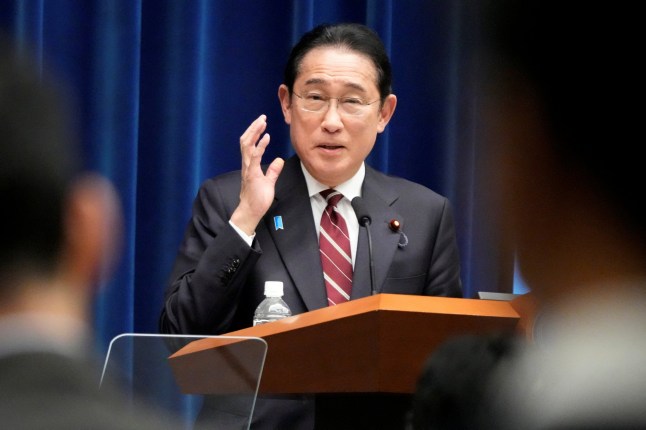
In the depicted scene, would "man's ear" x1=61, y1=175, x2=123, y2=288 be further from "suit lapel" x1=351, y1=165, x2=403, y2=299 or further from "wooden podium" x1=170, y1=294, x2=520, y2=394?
"suit lapel" x1=351, y1=165, x2=403, y2=299

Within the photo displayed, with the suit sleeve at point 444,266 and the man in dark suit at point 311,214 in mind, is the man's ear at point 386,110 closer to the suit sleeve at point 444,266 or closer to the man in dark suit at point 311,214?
the man in dark suit at point 311,214

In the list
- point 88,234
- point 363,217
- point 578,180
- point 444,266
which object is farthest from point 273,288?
point 578,180

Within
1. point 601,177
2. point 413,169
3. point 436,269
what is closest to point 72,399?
point 601,177

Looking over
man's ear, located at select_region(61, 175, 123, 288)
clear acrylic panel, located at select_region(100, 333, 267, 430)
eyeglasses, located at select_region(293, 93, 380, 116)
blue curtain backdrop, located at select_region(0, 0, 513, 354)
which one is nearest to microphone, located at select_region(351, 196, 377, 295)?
eyeglasses, located at select_region(293, 93, 380, 116)

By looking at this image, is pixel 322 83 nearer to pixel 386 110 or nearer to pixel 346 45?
pixel 346 45

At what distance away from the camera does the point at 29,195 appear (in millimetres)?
640

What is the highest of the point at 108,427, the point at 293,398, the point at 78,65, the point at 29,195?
the point at 78,65

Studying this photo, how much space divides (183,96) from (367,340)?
194cm

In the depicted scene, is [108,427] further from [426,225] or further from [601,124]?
[426,225]

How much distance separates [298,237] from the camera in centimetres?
261

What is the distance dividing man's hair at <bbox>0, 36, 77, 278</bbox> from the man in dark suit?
1726mm

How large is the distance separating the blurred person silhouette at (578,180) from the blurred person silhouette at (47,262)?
0.24 metres

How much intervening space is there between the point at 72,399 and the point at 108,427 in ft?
0.09

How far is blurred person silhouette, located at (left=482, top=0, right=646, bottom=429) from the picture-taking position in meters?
0.52
